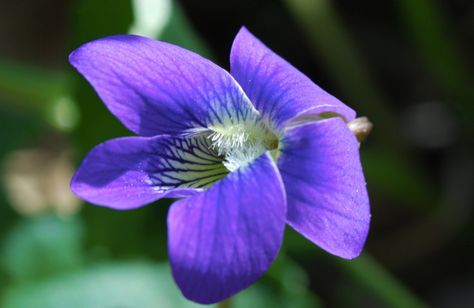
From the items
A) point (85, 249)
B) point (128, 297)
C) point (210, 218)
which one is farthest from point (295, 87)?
point (85, 249)

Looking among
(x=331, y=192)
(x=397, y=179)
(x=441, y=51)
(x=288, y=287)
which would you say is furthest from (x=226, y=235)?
(x=441, y=51)

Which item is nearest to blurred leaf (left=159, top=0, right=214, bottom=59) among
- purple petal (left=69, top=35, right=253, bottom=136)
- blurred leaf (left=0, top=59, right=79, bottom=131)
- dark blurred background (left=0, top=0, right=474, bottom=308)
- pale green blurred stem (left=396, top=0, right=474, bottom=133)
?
dark blurred background (left=0, top=0, right=474, bottom=308)

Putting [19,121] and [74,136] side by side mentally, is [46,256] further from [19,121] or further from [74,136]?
[19,121]

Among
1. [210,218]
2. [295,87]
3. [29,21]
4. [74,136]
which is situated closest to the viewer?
[210,218]

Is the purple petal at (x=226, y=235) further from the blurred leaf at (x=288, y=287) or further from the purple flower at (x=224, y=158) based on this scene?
the blurred leaf at (x=288, y=287)

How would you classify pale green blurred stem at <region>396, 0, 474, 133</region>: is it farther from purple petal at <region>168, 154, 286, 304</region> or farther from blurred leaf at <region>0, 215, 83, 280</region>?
purple petal at <region>168, 154, 286, 304</region>

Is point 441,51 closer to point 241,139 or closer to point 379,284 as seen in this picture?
point 379,284
